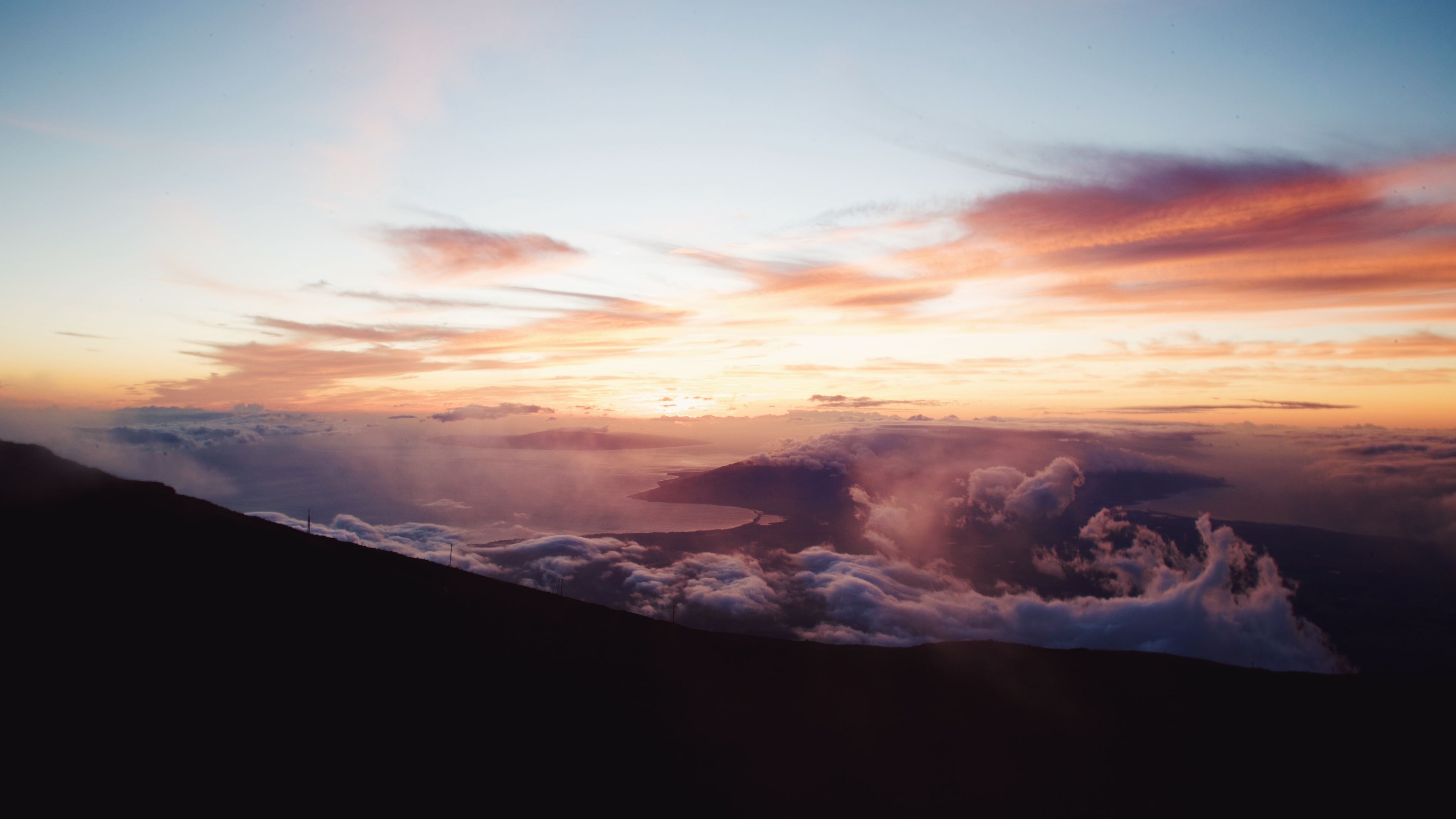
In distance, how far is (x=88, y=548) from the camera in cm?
1709

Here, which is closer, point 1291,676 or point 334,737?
point 334,737

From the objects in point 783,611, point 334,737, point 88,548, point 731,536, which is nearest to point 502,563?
point 783,611

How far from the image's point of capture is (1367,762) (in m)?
15.3

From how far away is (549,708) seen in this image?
45.4ft

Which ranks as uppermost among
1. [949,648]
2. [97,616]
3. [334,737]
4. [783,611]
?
[97,616]

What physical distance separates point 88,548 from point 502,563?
399 feet

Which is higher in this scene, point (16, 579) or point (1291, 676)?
point (16, 579)

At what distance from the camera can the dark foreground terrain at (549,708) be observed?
32.9 ft

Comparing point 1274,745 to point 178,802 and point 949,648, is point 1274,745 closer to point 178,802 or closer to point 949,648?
point 949,648

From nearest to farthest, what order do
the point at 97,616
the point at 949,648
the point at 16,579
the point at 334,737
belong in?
the point at 334,737 < the point at 97,616 < the point at 16,579 < the point at 949,648

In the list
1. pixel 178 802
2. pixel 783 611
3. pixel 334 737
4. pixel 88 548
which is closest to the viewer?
pixel 178 802

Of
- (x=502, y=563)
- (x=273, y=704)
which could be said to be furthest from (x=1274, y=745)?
(x=502, y=563)

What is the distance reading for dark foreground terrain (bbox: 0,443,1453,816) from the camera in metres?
10.0

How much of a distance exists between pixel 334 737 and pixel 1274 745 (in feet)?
70.9
